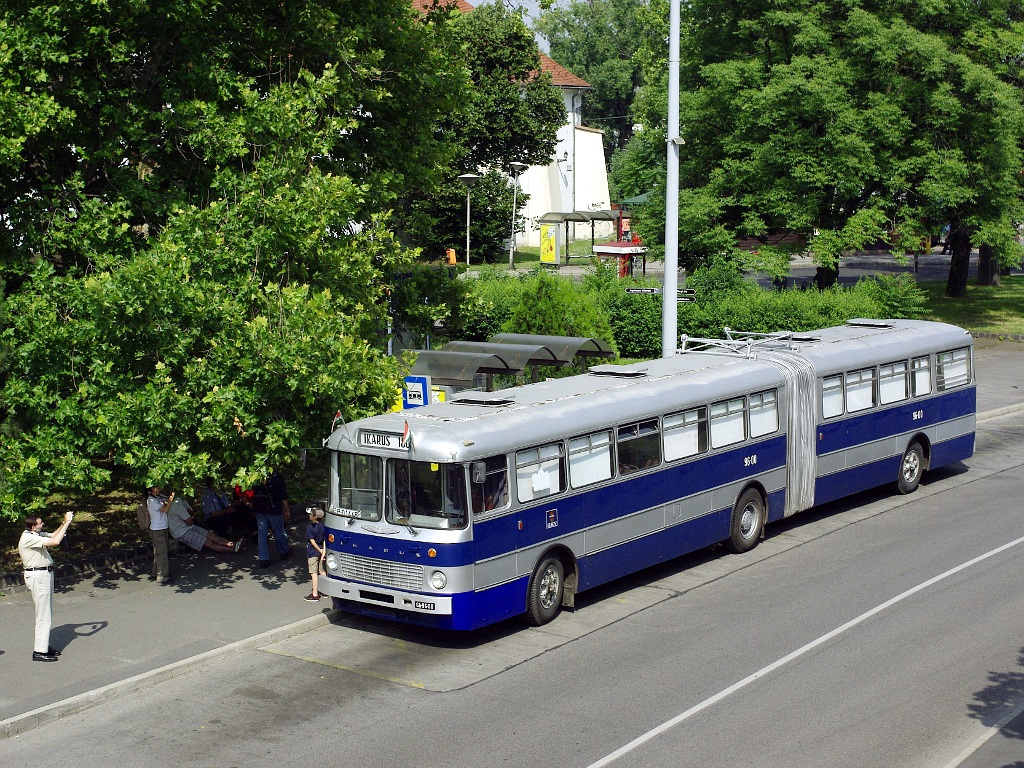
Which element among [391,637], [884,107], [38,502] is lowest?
[391,637]

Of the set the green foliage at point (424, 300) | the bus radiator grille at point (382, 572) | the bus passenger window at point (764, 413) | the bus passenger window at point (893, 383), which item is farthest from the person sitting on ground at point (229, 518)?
the bus passenger window at point (893, 383)

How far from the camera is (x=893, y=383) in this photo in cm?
2134

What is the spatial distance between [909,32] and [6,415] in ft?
107

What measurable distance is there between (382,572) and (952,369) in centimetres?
1322

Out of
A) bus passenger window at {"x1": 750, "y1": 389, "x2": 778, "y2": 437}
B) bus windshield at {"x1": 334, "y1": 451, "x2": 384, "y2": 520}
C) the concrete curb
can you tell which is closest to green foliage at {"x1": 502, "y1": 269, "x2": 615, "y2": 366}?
bus passenger window at {"x1": 750, "y1": 389, "x2": 778, "y2": 437}

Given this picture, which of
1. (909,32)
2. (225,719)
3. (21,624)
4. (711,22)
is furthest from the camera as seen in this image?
(711,22)

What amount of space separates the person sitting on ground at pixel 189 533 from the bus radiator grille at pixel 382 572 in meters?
4.15

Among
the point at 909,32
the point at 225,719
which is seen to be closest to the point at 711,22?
the point at 909,32

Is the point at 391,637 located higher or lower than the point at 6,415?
lower

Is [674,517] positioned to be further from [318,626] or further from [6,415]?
[6,415]

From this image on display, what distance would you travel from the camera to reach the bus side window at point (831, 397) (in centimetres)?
1984

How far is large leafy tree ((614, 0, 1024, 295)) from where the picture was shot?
38812mm

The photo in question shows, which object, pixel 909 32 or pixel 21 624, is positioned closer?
pixel 21 624

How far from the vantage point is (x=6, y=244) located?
1585 centimetres
